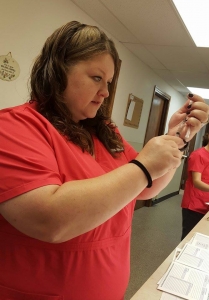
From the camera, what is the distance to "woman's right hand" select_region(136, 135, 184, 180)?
0.58 m

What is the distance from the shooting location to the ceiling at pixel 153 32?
87.9 inches

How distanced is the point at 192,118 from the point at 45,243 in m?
0.55

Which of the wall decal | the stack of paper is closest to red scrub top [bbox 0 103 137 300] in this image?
the stack of paper

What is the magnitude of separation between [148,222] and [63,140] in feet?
11.6

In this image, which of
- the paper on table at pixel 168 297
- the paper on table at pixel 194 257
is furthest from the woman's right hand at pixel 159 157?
the paper on table at pixel 194 257

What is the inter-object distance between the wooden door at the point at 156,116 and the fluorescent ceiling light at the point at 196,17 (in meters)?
1.86

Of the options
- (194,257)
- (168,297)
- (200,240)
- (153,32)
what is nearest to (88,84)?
(168,297)

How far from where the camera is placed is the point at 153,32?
2.70 metres

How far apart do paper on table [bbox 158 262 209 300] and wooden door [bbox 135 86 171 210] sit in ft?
11.3

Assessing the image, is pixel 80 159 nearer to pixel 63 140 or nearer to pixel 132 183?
pixel 63 140

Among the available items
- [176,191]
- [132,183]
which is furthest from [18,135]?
[176,191]

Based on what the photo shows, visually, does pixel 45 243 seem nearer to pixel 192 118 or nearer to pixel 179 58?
pixel 192 118

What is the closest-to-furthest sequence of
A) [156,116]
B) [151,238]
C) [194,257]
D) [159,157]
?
1. [159,157]
2. [194,257]
3. [151,238]
4. [156,116]

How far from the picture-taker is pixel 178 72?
4.05 meters
